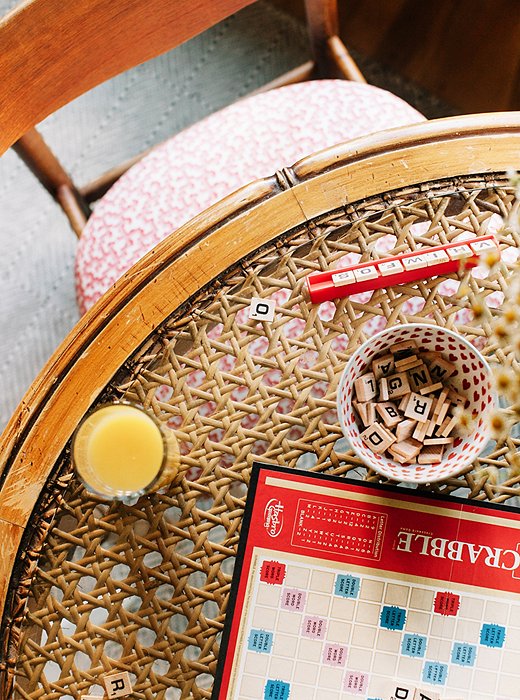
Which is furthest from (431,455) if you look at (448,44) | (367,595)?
(448,44)

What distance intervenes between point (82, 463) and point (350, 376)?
0.28 m

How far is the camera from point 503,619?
2.09ft

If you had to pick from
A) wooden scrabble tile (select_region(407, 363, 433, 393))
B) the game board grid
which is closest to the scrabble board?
the game board grid

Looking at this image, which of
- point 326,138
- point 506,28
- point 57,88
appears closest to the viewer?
point 57,88

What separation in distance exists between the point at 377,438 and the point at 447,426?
7 centimetres

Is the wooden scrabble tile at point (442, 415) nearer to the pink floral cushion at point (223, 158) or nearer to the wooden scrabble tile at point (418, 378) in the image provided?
the wooden scrabble tile at point (418, 378)

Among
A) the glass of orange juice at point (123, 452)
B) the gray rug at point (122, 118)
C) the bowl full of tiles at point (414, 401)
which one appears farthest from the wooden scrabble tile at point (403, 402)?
the gray rug at point (122, 118)

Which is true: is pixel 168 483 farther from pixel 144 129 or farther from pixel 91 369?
pixel 144 129

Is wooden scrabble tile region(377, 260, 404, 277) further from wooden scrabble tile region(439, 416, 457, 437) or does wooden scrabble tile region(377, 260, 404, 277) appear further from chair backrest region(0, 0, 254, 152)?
chair backrest region(0, 0, 254, 152)

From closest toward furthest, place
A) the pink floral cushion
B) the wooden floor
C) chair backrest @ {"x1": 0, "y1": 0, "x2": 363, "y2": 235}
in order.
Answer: chair backrest @ {"x1": 0, "y1": 0, "x2": 363, "y2": 235}
the pink floral cushion
the wooden floor

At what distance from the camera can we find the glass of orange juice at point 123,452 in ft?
2.16

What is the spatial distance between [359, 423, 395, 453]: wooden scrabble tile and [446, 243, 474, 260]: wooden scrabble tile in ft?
0.62

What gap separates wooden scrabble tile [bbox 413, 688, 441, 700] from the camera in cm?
64

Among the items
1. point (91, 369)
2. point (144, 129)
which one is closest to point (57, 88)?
point (91, 369)
